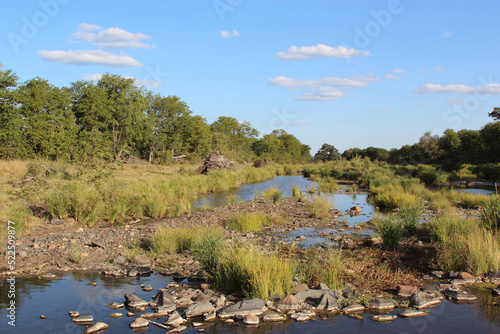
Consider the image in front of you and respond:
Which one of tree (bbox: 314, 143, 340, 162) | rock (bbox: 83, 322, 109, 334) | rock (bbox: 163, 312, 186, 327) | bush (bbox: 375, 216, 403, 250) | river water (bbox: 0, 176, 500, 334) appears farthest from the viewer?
tree (bbox: 314, 143, 340, 162)

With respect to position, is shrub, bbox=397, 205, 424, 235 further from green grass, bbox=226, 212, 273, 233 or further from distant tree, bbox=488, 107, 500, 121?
distant tree, bbox=488, 107, 500, 121

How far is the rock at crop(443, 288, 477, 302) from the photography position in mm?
7281

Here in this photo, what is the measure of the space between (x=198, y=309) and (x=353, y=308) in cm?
275

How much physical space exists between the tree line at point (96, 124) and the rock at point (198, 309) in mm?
11189

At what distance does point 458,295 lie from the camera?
24.0ft

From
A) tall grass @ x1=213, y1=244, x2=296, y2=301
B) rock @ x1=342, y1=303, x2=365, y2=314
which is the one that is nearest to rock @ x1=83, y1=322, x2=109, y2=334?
tall grass @ x1=213, y1=244, x2=296, y2=301

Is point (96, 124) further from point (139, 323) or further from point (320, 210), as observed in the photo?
point (139, 323)

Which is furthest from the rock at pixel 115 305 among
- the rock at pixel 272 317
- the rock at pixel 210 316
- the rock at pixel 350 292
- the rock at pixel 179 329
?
the rock at pixel 350 292

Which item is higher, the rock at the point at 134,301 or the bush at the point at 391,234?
the bush at the point at 391,234

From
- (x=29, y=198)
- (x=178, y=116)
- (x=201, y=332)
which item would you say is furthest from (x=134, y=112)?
(x=201, y=332)

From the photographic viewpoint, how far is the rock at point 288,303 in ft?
22.3

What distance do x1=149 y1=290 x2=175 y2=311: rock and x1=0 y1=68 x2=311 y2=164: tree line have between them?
10520mm

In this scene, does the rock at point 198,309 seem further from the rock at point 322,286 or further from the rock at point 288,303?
the rock at point 322,286

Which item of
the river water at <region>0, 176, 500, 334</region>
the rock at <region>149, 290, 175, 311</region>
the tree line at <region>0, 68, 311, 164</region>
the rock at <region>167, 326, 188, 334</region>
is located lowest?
the rock at <region>167, 326, 188, 334</region>
